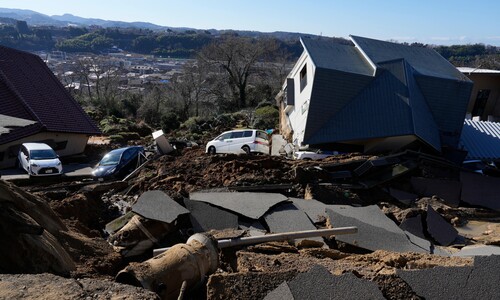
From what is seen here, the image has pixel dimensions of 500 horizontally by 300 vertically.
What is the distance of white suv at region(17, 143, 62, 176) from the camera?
65.6 ft

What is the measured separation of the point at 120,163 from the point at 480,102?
26.7m

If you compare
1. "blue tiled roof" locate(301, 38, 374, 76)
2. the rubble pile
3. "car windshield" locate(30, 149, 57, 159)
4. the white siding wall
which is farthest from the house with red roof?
"blue tiled roof" locate(301, 38, 374, 76)

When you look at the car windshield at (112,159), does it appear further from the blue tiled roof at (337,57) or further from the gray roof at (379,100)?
the blue tiled roof at (337,57)

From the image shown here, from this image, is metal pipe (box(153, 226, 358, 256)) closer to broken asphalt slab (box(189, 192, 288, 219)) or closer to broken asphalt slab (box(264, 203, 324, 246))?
broken asphalt slab (box(264, 203, 324, 246))

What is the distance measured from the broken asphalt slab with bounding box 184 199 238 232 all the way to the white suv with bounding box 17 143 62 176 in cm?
1237

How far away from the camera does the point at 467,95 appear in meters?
23.0

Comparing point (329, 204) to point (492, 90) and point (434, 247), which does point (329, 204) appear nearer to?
point (434, 247)

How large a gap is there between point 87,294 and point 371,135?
57.0 ft

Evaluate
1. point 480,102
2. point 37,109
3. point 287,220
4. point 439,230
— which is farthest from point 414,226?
point 480,102

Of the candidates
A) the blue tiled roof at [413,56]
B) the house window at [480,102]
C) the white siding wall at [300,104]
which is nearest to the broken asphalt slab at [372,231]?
the white siding wall at [300,104]

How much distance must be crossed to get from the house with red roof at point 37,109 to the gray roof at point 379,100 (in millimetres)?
16484

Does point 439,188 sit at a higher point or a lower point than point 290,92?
lower

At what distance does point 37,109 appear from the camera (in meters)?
27.0

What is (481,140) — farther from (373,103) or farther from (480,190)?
(480,190)
